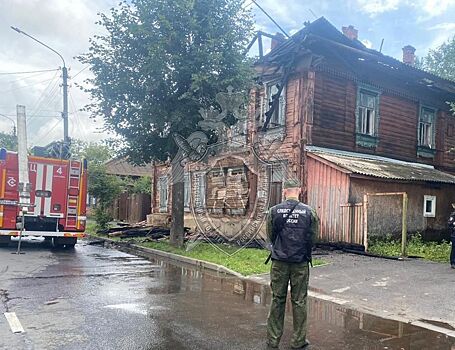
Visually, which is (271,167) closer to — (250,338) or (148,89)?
(148,89)

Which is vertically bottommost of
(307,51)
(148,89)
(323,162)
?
(323,162)

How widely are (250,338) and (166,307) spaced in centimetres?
179

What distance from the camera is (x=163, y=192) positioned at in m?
26.4

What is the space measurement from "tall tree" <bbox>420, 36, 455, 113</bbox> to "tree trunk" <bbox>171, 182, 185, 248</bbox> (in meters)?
27.3

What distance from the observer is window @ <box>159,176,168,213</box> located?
26031mm

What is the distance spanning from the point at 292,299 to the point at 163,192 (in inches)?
856

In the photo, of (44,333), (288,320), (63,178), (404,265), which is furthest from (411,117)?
(44,333)

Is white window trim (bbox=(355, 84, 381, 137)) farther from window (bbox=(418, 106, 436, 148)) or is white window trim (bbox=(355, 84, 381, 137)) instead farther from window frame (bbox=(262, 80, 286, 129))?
window (bbox=(418, 106, 436, 148))

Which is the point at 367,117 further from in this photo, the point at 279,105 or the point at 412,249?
the point at 412,249

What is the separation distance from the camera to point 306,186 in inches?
609

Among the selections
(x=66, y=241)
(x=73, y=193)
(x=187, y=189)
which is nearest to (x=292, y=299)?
(x=73, y=193)

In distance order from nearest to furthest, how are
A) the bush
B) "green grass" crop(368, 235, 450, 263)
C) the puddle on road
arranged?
the puddle on road, "green grass" crop(368, 235, 450, 263), the bush

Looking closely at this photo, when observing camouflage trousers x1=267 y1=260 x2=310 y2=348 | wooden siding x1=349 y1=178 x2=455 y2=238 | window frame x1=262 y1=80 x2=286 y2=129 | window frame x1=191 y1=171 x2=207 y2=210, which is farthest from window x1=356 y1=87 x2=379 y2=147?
camouflage trousers x1=267 y1=260 x2=310 y2=348

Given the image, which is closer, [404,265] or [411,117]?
[404,265]
